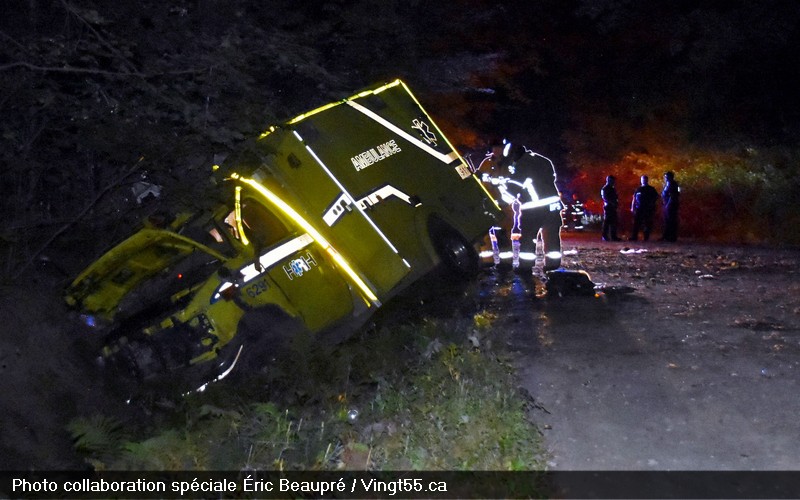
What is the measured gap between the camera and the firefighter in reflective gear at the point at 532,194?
450 inches

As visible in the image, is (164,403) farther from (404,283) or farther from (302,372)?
(404,283)

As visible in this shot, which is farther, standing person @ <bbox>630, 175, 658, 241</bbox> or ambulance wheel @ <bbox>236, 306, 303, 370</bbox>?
standing person @ <bbox>630, 175, 658, 241</bbox>

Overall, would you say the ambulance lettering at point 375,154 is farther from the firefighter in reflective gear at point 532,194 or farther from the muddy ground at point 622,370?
the firefighter in reflective gear at point 532,194

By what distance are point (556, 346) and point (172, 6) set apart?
183 inches

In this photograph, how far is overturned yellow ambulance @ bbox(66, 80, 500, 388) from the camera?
25.0 feet

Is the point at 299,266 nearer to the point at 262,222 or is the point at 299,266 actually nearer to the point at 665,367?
→ the point at 262,222

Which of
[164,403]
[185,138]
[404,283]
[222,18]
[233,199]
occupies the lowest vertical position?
[164,403]

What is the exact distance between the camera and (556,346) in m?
7.77

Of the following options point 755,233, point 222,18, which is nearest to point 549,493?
point 222,18

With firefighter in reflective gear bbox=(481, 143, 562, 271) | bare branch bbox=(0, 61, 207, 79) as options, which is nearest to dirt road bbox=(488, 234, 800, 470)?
firefighter in reflective gear bbox=(481, 143, 562, 271)

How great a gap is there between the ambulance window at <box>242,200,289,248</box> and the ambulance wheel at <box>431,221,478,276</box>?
6.46 feet

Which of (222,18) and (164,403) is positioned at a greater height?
(222,18)

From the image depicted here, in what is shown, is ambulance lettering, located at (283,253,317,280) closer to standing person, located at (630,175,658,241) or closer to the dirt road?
the dirt road

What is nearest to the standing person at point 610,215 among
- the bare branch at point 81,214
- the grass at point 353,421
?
the grass at point 353,421
